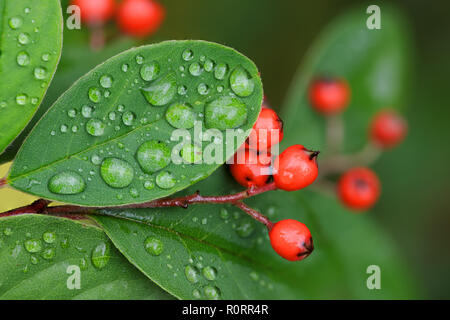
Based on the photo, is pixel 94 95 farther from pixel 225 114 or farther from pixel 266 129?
pixel 266 129

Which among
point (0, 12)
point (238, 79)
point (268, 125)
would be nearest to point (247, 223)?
point (268, 125)

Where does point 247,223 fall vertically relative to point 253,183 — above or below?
below

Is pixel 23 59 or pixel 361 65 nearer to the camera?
pixel 23 59

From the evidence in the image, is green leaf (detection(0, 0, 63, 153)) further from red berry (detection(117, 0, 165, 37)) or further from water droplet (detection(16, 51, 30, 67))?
red berry (detection(117, 0, 165, 37))

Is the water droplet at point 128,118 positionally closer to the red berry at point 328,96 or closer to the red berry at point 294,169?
the red berry at point 294,169

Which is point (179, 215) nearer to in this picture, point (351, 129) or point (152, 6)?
point (152, 6)

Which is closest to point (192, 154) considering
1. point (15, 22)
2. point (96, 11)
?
point (15, 22)
